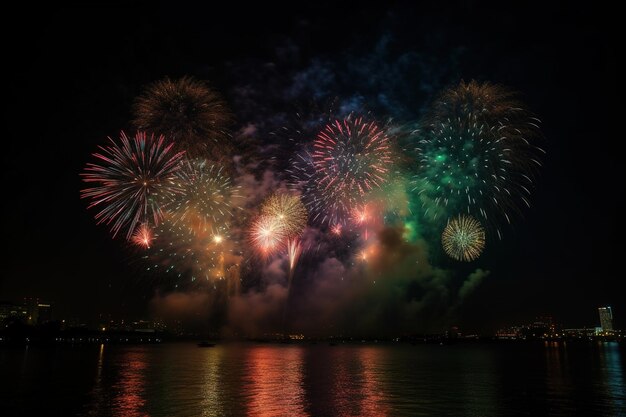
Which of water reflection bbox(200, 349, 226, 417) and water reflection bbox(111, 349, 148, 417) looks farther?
water reflection bbox(200, 349, 226, 417)

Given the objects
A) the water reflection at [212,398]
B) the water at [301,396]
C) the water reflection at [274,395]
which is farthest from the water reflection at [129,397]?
the water reflection at [274,395]

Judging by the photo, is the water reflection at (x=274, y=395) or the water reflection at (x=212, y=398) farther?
the water reflection at (x=274, y=395)

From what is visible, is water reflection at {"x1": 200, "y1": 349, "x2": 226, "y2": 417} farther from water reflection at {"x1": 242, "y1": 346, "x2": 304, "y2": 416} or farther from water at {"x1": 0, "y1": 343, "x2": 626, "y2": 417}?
water reflection at {"x1": 242, "y1": 346, "x2": 304, "y2": 416}

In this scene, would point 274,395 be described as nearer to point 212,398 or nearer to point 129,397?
point 212,398

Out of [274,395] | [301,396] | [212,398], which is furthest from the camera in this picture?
[274,395]

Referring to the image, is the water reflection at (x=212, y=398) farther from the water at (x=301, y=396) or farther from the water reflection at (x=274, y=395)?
the water reflection at (x=274, y=395)

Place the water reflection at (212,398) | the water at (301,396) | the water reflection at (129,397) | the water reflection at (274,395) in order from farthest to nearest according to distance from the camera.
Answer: the water at (301,396)
the water reflection at (274,395)
the water reflection at (212,398)
the water reflection at (129,397)

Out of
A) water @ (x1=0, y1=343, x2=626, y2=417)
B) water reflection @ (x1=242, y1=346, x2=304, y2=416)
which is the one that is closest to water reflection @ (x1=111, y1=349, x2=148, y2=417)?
water @ (x1=0, y1=343, x2=626, y2=417)

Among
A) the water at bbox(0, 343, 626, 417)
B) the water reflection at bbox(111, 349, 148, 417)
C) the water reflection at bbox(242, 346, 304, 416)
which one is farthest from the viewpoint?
the water at bbox(0, 343, 626, 417)

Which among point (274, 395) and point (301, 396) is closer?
point (301, 396)

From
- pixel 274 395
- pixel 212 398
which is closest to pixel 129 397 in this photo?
pixel 212 398

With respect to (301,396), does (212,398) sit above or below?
above

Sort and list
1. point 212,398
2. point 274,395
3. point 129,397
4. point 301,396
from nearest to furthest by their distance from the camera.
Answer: point 212,398
point 129,397
point 301,396
point 274,395

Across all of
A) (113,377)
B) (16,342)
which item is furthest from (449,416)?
(16,342)
